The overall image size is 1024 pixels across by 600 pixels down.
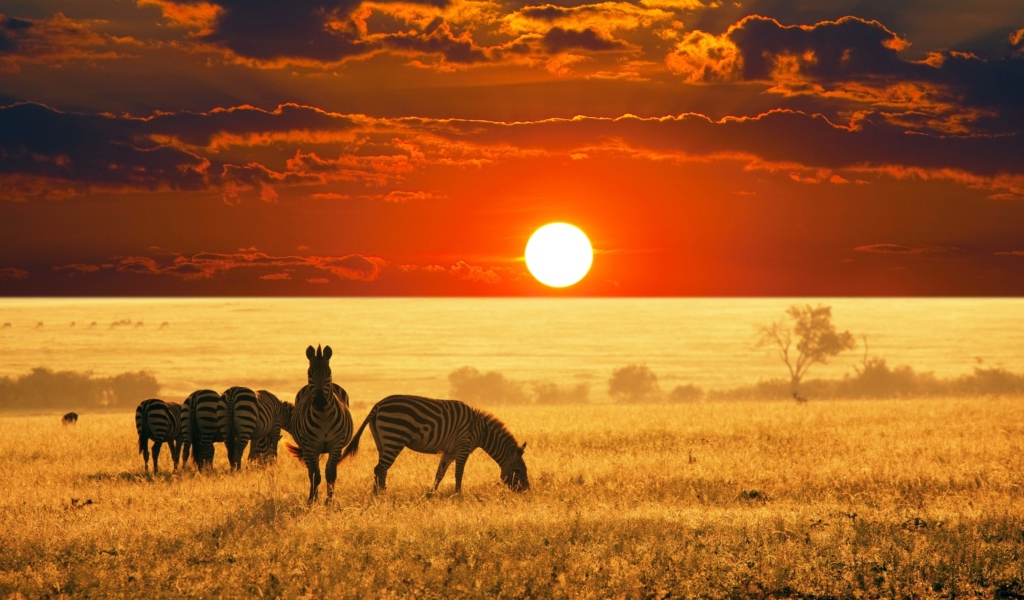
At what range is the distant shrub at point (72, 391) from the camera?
3457 inches

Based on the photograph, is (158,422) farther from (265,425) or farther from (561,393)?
(561,393)

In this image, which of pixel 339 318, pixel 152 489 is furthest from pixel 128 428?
pixel 339 318

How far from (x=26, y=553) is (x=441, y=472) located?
7333 millimetres

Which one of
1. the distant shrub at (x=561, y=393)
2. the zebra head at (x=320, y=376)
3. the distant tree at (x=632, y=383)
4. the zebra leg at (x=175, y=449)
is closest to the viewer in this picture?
the zebra head at (x=320, y=376)

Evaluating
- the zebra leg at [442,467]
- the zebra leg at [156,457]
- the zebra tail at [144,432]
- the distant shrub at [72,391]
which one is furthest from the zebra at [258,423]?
the distant shrub at [72,391]

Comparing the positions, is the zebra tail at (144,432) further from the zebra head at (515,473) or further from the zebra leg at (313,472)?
the zebra head at (515,473)

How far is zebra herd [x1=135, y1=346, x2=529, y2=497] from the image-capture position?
17375mm

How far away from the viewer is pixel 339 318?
17150 cm

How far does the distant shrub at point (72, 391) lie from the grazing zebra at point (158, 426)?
68221mm

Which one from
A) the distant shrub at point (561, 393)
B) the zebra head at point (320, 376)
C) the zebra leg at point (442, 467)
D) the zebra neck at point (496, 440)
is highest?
the zebra head at point (320, 376)

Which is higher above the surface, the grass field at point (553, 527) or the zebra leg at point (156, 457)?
the zebra leg at point (156, 457)

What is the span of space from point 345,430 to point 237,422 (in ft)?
17.3

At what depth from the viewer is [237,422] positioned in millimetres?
22141

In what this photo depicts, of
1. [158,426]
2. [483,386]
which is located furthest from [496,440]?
[483,386]
